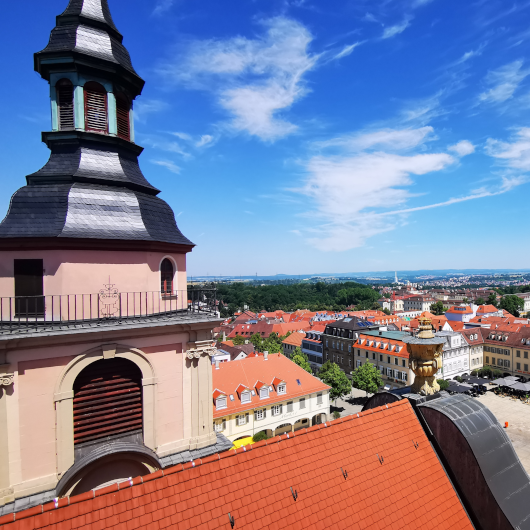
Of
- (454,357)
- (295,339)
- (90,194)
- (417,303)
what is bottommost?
(417,303)

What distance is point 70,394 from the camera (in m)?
8.11

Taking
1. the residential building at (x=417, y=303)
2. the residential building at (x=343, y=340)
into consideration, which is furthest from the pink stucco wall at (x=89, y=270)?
the residential building at (x=417, y=303)

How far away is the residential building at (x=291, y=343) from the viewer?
74088mm

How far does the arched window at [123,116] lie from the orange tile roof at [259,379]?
26857 mm

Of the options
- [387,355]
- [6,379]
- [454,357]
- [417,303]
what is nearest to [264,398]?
[387,355]

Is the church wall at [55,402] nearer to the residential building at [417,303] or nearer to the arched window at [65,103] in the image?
the arched window at [65,103]

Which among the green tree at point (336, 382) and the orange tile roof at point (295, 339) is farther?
the orange tile roof at point (295, 339)

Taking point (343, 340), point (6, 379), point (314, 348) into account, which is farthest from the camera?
point (314, 348)

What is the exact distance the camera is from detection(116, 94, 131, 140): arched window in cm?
1088

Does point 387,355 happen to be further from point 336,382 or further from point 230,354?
point 230,354

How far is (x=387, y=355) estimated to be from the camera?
54812 mm

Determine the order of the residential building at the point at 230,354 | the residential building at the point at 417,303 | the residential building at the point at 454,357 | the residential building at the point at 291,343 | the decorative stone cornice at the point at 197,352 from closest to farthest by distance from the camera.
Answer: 1. the decorative stone cornice at the point at 197,352
2. the residential building at the point at 230,354
3. the residential building at the point at 454,357
4. the residential building at the point at 291,343
5. the residential building at the point at 417,303

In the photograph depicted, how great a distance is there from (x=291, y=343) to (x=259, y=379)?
39568 mm

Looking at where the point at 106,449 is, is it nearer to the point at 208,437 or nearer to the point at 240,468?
the point at 208,437
